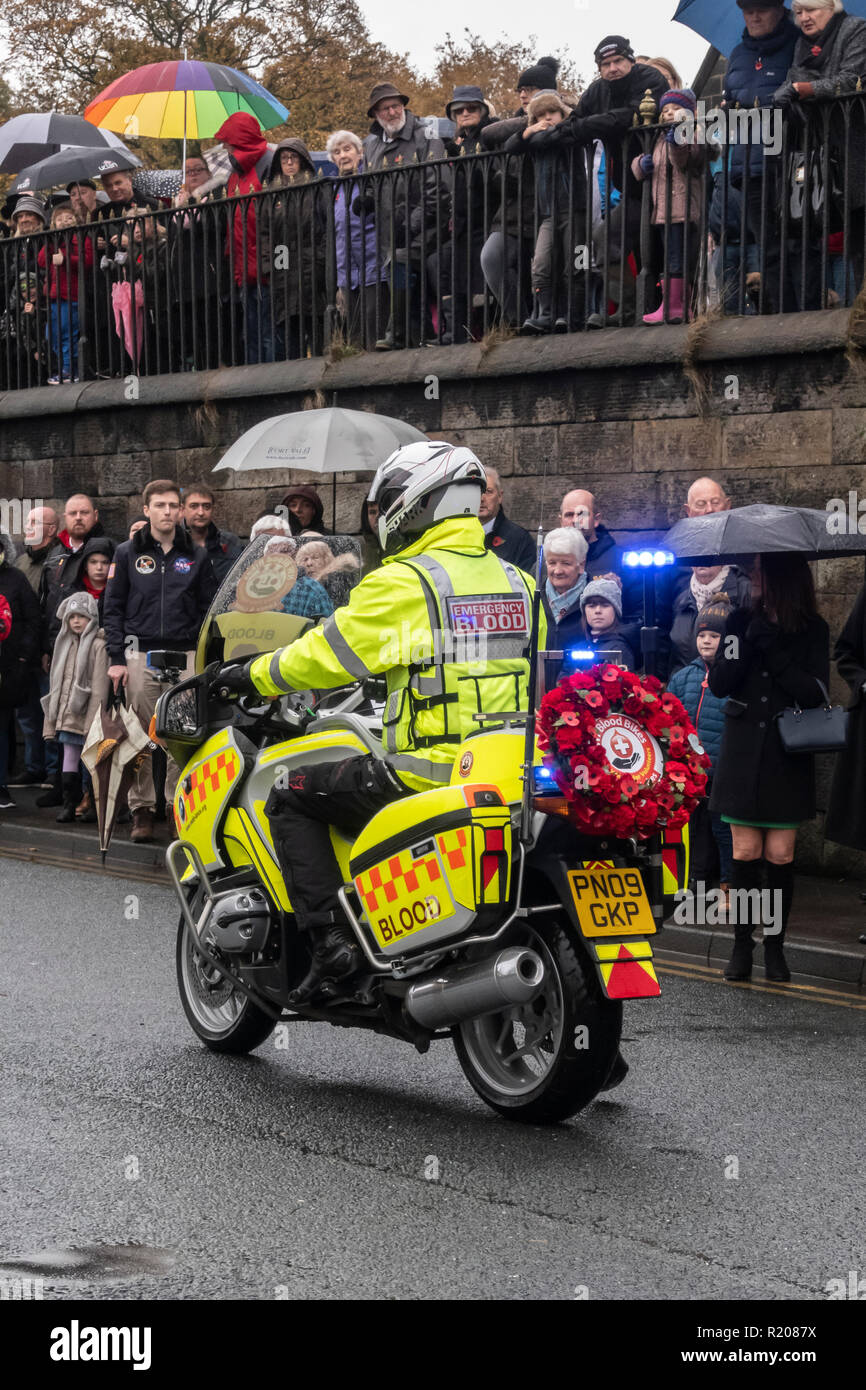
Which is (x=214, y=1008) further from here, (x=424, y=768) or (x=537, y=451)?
(x=537, y=451)

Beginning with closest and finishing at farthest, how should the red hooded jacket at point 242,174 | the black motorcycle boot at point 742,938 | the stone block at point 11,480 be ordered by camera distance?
the black motorcycle boot at point 742,938 < the red hooded jacket at point 242,174 < the stone block at point 11,480

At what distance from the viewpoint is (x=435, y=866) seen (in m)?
5.96

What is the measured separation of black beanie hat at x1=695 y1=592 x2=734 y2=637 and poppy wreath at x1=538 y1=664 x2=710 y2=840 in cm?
389

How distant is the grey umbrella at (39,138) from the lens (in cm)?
1891

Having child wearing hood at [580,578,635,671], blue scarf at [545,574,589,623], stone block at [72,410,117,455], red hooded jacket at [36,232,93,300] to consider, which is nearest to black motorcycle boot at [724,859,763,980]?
child wearing hood at [580,578,635,671]

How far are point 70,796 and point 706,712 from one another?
545 centimetres

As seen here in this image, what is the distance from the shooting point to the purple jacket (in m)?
15.3

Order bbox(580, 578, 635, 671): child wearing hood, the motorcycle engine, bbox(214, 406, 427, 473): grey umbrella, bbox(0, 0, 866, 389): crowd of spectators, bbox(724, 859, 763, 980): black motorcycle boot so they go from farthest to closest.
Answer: bbox(214, 406, 427, 473): grey umbrella
bbox(0, 0, 866, 389): crowd of spectators
bbox(580, 578, 635, 671): child wearing hood
bbox(724, 859, 763, 980): black motorcycle boot
the motorcycle engine

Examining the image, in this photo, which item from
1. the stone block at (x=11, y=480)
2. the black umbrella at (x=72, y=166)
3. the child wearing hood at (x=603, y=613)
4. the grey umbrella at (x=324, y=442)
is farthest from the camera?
the stone block at (x=11, y=480)

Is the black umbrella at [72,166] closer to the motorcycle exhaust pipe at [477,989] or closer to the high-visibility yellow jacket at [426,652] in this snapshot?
the high-visibility yellow jacket at [426,652]

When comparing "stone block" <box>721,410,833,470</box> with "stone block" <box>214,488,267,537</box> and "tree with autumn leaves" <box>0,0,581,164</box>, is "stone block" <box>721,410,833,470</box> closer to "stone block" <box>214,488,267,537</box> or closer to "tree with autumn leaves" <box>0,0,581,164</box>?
"stone block" <box>214,488,267,537</box>

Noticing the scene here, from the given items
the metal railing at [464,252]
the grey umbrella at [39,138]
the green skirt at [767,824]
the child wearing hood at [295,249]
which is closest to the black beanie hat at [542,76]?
the metal railing at [464,252]

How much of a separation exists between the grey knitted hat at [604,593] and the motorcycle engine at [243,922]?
4.28 metres

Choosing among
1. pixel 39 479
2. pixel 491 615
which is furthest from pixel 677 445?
pixel 39 479
